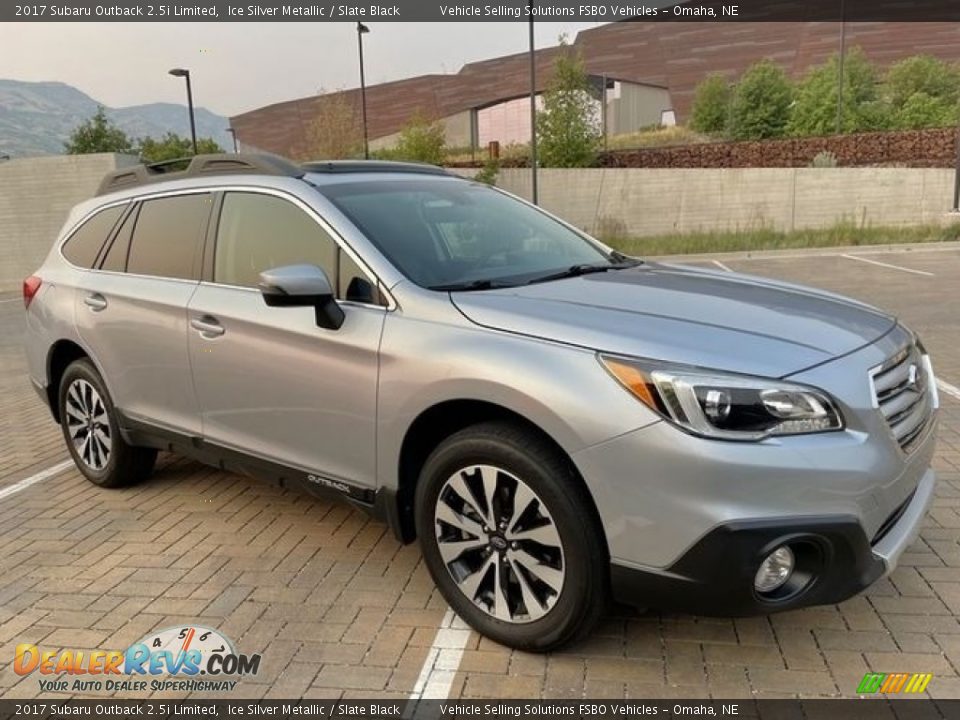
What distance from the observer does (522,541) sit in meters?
2.70

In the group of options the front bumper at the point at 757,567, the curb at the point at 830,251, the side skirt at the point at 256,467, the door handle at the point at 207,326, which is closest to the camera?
the front bumper at the point at 757,567

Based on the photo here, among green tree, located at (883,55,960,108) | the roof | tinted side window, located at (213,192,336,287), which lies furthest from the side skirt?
green tree, located at (883,55,960,108)

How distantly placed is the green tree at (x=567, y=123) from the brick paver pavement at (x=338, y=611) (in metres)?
31.6

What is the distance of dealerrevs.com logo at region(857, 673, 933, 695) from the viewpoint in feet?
8.30

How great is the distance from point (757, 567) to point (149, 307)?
314 cm

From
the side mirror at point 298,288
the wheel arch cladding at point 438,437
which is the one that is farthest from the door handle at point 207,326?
the wheel arch cladding at point 438,437

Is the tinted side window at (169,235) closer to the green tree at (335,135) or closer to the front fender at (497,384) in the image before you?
the front fender at (497,384)

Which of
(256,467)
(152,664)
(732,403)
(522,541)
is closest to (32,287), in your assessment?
(256,467)

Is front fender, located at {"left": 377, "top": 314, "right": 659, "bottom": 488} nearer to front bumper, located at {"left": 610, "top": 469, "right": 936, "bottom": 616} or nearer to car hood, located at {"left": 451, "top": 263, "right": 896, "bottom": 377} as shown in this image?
car hood, located at {"left": 451, "top": 263, "right": 896, "bottom": 377}

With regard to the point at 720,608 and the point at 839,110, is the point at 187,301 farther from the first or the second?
the point at 839,110

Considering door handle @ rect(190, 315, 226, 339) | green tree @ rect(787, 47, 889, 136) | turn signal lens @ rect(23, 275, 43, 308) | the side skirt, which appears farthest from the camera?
green tree @ rect(787, 47, 889, 136)

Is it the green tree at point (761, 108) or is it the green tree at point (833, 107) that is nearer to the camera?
the green tree at point (833, 107)

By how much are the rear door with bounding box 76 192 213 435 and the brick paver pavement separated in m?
0.64

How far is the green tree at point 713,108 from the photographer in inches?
1892
